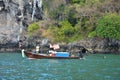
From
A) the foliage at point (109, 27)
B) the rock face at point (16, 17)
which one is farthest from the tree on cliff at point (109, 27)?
the rock face at point (16, 17)

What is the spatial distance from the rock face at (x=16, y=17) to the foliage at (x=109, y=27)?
55.6 feet

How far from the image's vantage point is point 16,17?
92062 millimetres

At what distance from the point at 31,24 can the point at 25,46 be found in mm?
5033

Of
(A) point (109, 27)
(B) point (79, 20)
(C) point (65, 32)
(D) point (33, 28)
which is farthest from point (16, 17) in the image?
(A) point (109, 27)

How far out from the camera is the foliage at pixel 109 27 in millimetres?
80250

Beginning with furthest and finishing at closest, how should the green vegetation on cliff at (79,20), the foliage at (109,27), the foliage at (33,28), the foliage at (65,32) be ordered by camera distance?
1. the foliage at (33,28)
2. the foliage at (65,32)
3. the green vegetation on cliff at (79,20)
4. the foliage at (109,27)

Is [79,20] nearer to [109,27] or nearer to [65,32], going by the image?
[65,32]

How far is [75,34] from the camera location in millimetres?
86938

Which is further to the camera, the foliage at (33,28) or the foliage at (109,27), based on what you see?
the foliage at (33,28)

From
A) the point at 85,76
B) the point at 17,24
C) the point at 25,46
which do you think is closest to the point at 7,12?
the point at 17,24

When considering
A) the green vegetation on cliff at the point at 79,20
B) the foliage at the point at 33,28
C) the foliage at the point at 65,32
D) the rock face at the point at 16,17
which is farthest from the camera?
the rock face at the point at 16,17

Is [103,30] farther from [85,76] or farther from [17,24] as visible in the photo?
[85,76]

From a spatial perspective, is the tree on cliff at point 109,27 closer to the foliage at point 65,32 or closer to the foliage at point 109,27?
the foliage at point 109,27

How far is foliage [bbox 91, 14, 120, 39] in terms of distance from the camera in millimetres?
80250
